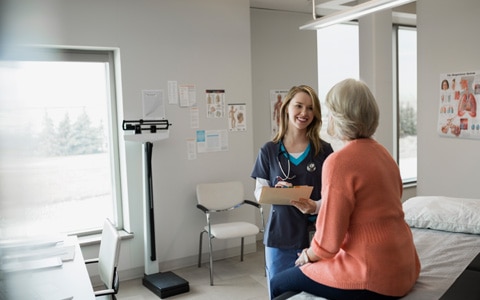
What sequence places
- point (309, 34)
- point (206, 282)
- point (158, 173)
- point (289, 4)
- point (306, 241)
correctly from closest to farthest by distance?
point (306, 241), point (206, 282), point (158, 173), point (289, 4), point (309, 34)

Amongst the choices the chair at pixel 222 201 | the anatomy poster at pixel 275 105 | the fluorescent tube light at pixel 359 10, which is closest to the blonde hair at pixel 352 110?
the fluorescent tube light at pixel 359 10

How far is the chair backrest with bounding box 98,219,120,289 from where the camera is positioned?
2.32m

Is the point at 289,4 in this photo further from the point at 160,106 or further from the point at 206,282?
the point at 206,282

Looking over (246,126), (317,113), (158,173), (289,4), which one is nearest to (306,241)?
(317,113)

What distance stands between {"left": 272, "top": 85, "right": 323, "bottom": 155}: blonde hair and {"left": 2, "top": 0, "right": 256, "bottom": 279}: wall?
2164 millimetres

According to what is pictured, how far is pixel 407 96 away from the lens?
630 centimetres

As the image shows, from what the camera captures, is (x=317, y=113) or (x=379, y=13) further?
(x=379, y=13)

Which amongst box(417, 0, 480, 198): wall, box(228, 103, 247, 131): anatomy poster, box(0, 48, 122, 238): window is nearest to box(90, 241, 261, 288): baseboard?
box(0, 48, 122, 238): window

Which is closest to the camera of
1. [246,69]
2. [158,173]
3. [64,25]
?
[64,25]

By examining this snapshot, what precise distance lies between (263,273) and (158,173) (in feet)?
4.58

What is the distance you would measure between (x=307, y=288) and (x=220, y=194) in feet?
8.67

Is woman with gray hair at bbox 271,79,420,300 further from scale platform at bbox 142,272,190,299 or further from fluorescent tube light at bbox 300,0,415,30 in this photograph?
scale platform at bbox 142,272,190,299

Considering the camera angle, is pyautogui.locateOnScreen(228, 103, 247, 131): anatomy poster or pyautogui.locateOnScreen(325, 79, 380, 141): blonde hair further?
pyautogui.locateOnScreen(228, 103, 247, 131): anatomy poster

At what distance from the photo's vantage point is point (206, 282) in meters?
3.90
